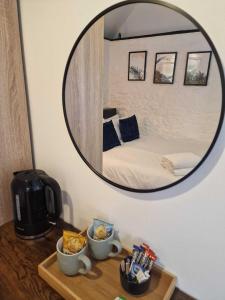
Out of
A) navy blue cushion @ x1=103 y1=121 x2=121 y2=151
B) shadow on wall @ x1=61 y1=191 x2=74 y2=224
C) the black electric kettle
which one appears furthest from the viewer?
shadow on wall @ x1=61 y1=191 x2=74 y2=224

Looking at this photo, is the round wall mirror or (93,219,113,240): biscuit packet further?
(93,219,113,240): biscuit packet

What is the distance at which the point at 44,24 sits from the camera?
91 centimetres

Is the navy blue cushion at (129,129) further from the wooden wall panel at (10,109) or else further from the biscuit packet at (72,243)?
the wooden wall panel at (10,109)

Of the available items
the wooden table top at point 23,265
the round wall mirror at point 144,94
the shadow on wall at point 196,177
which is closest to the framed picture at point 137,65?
the round wall mirror at point 144,94

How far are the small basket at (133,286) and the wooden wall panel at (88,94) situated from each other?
0.39 meters

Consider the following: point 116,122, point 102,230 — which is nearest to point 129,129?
point 116,122

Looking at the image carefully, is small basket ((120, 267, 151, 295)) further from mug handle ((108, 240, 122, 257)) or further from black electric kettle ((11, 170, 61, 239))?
black electric kettle ((11, 170, 61, 239))

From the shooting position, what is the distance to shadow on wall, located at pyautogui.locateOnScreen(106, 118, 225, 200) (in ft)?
1.93

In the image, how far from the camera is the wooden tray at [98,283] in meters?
0.72

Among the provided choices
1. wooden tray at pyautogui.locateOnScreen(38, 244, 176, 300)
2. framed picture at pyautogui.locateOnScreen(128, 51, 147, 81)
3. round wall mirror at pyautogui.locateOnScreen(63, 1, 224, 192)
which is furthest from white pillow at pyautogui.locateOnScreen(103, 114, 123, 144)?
wooden tray at pyautogui.locateOnScreen(38, 244, 176, 300)

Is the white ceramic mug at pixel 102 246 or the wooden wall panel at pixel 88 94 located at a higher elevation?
the wooden wall panel at pixel 88 94

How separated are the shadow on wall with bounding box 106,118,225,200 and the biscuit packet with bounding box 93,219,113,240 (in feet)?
0.60

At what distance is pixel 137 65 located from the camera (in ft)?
2.30

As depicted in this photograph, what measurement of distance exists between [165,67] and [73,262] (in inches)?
28.1
